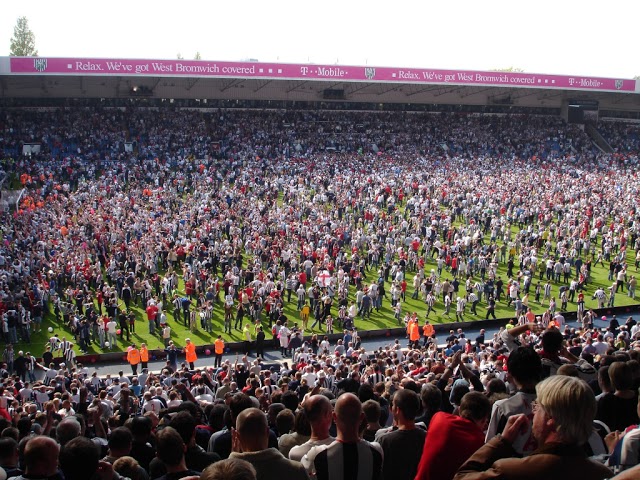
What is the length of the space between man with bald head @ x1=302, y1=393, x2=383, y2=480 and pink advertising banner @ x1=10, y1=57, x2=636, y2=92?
39.2 m

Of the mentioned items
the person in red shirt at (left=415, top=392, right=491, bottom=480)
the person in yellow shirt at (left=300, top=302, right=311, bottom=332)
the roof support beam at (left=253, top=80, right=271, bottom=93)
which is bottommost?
the person in yellow shirt at (left=300, top=302, right=311, bottom=332)

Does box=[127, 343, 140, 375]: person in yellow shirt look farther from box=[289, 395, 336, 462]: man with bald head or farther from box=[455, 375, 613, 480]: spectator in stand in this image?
box=[455, 375, 613, 480]: spectator in stand

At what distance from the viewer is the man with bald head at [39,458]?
161 inches

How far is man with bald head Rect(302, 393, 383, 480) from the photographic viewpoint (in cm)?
402

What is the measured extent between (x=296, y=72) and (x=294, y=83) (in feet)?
16.2

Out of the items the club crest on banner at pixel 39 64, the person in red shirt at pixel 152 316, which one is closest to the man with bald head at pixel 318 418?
the person in red shirt at pixel 152 316

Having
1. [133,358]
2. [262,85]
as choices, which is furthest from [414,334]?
[262,85]

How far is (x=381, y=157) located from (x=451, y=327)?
859 inches

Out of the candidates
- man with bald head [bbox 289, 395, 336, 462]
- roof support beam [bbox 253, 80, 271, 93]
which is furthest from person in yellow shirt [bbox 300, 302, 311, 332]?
roof support beam [bbox 253, 80, 271, 93]

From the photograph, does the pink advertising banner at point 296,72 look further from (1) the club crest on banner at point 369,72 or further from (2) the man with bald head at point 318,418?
(2) the man with bald head at point 318,418

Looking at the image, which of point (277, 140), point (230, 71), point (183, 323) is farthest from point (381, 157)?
point (183, 323)

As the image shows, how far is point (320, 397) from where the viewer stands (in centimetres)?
441

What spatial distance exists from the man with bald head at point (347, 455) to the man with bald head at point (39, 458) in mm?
1549

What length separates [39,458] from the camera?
161 inches
